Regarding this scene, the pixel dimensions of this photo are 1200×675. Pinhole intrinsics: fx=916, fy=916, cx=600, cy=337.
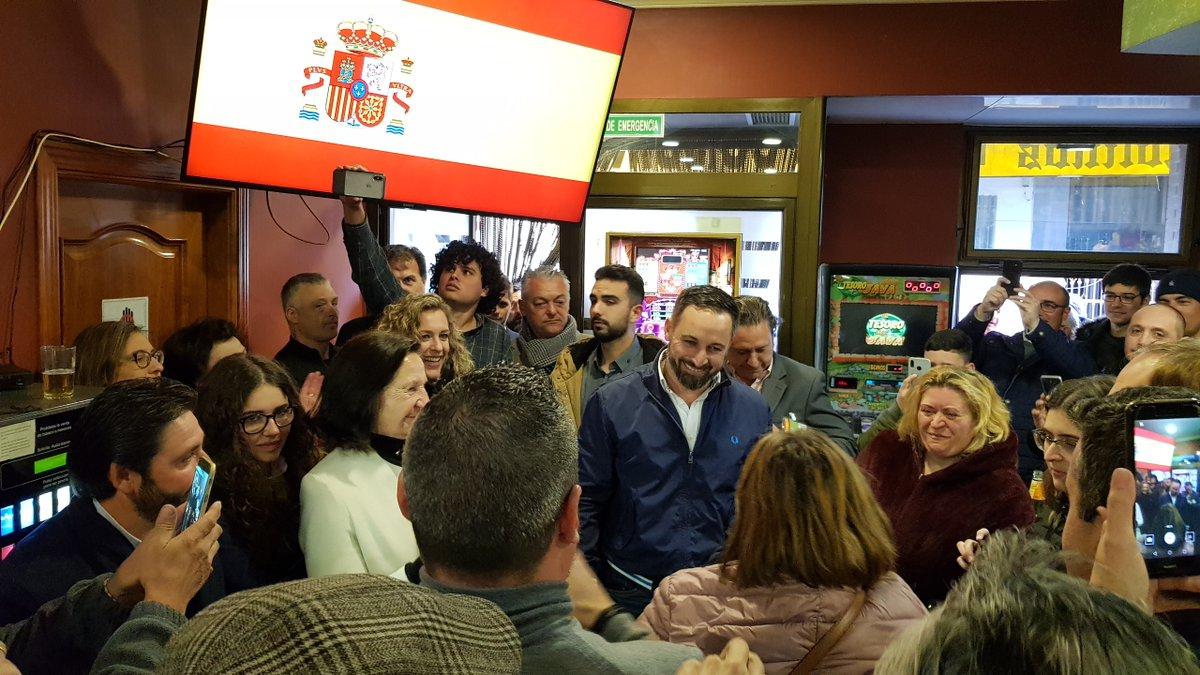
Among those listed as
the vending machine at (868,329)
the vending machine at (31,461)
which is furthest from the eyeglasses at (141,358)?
the vending machine at (868,329)

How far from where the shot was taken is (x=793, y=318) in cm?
497

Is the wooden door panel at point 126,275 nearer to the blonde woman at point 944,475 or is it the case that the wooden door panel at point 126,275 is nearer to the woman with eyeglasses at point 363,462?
the woman with eyeglasses at point 363,462

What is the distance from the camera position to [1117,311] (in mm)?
4367

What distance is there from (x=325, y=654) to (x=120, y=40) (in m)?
3.47

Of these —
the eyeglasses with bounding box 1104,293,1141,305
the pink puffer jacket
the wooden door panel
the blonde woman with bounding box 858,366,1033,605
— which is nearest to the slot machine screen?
the eyeglasses with bounding box 1104,293,1141,305

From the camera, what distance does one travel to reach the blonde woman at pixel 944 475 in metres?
2.45

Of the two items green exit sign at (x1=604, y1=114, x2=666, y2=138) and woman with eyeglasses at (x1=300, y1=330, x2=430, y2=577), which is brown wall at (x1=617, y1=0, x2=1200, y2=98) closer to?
green exit sign at (x1=604, y1=114, x2=666, y2=138)

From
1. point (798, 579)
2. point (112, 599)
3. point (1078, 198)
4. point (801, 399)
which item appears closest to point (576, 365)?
point (801, 399)

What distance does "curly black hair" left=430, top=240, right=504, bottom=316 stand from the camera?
3.97 metres

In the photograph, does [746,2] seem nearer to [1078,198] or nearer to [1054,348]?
[1054,348]

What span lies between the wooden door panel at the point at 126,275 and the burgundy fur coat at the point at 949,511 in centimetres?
277

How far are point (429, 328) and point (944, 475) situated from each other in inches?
66.7

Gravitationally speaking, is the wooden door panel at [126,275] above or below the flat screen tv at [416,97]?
below

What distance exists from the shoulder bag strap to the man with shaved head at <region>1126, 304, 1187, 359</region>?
2251 mm
